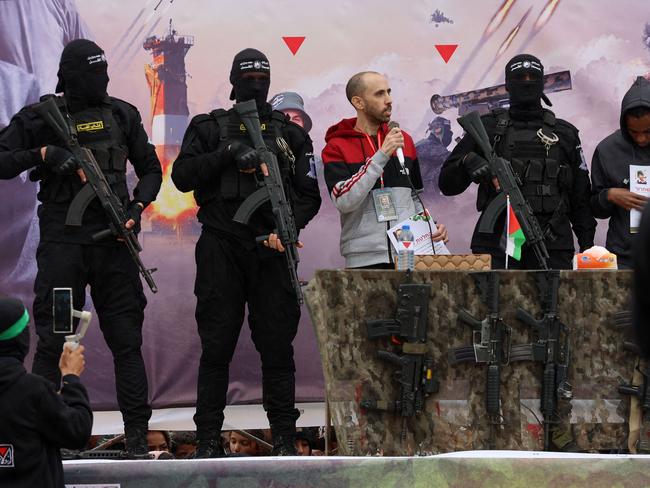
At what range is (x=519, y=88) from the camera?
243 inches

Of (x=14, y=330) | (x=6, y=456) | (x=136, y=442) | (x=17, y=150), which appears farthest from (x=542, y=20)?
(x=6, y=456)

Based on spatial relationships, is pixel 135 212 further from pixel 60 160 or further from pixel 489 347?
pixel 489 347

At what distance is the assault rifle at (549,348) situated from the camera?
5414 millimetres

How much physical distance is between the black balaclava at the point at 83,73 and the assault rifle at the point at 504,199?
77.5 inches

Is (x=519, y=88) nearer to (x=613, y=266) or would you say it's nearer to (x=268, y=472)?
(x=613, y=266)

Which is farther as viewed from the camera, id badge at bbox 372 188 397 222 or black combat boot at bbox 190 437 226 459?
id badge at bbox 372 188 397 222

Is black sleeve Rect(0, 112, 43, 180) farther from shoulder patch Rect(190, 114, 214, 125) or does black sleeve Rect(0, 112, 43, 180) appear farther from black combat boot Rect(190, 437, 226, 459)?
black combat boot Rect(190, 437, 226, 459)

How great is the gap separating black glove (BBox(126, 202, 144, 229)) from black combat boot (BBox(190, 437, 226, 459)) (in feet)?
3.87

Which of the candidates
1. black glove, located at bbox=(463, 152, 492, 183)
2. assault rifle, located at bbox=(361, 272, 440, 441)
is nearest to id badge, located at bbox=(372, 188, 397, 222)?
black glove, located at bbox=(463, 152, 492, 183)

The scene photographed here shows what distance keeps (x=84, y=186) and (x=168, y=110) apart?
4.73ft

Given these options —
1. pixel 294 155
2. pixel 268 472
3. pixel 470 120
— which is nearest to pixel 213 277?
pixel 294 155

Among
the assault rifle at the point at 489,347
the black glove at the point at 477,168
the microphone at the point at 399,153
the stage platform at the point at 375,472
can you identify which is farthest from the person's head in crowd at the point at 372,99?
the stage platform at the point at 375,472

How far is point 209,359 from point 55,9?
8.48 ft

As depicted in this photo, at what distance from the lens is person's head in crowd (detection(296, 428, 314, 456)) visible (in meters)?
6.33
